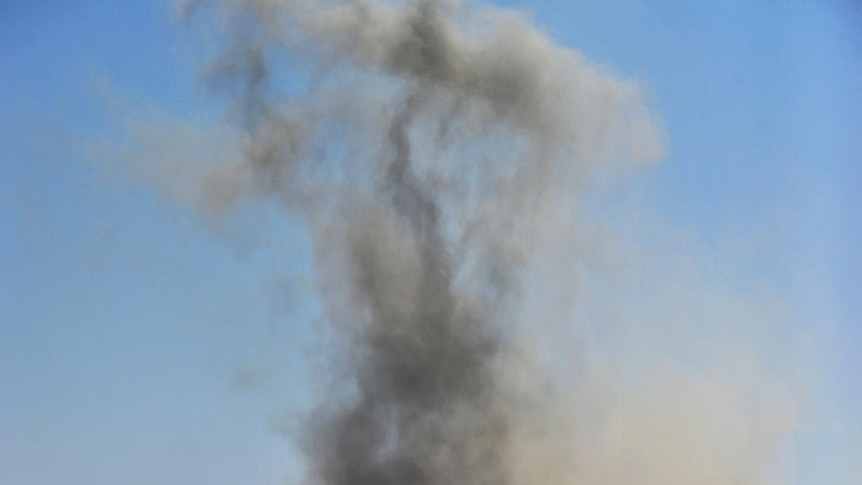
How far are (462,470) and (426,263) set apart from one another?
770 cm

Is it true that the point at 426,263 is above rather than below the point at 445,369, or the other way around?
above

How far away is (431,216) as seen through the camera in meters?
46.6

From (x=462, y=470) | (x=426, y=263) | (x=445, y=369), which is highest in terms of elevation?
(x=426, y=263)

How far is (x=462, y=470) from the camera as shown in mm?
43969

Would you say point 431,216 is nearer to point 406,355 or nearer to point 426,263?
point 426,263

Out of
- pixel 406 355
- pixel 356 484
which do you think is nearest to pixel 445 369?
pixel 406 355

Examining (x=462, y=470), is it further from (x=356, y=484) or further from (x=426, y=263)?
(x=426, y=263)

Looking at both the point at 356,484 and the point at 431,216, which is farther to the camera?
the point at 431,216

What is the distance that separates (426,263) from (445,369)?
4020 mm

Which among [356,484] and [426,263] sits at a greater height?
[426,263]

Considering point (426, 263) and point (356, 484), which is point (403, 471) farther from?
point (426, 263)

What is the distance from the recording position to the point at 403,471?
43781mm

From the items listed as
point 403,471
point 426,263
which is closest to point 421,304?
point 426,263

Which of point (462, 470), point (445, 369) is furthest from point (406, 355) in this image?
point (462, 470)
